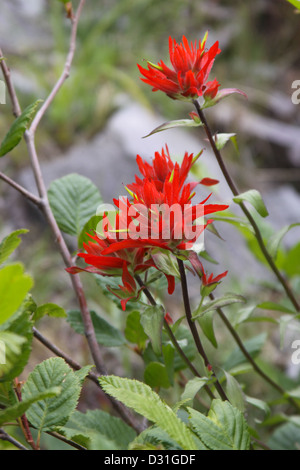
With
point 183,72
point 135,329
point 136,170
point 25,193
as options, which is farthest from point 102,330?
point 136,170

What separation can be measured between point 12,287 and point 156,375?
263 mm

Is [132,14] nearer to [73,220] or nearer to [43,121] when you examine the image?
[43,121]

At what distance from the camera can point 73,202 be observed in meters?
0.52

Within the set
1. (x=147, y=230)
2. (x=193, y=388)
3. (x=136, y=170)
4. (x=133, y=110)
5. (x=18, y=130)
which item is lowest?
(x=193, y=388)

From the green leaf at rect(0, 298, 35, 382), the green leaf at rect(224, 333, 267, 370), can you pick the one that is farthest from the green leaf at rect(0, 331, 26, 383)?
the green leaf at rect(224, 333, 267, 370)

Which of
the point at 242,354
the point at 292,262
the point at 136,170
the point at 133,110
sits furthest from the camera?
the point at 133,110

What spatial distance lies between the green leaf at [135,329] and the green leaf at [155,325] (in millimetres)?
120

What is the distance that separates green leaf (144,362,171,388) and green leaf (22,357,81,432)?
140 millimetres

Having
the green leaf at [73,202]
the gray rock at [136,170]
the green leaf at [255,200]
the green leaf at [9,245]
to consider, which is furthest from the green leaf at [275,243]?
the gray rock at [136,170]

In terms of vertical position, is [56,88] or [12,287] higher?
[56,88]

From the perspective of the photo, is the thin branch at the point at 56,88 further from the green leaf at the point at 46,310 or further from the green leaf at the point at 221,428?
the green leaf at the point at 221,428

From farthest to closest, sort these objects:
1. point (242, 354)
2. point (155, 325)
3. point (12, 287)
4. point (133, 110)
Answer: point (133, 110), point (242, 354), point (155, 325), point (12, 287)

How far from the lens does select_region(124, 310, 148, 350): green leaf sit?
486 millimetres

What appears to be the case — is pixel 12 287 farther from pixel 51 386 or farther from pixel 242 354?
pixel 242 354
